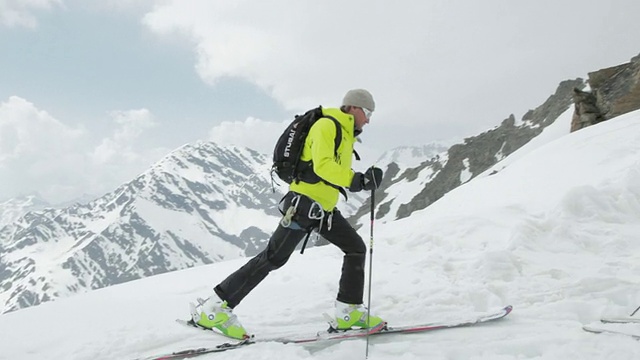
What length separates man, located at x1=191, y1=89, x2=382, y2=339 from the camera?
15.5 feet

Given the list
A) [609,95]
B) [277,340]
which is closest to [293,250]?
[277,340]

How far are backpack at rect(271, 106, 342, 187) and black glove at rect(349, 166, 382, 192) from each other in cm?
52

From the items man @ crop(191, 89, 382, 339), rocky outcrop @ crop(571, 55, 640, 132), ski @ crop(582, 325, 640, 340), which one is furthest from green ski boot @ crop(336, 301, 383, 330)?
rocky outcrop @ crop(571, 55, 640, 132)

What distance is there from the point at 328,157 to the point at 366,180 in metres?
0.47

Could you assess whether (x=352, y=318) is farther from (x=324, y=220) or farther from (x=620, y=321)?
(x=620, y=321)

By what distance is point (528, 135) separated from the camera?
253 feet

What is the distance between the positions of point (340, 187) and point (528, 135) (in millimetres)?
80460

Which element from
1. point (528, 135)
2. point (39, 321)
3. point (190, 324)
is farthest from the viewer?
point (528, 135)

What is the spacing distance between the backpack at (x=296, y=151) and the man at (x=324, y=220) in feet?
0.16

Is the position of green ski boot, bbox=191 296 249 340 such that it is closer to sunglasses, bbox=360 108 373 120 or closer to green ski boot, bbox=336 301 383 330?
green ski boot, bbox=336 301 383 330

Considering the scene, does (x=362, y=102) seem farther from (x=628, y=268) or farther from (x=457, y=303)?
(x=628, y=268)

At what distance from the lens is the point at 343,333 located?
513 centimetres

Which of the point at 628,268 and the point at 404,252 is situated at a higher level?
the point at 404,252

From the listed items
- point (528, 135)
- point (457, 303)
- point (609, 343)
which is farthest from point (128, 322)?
point (528, 135)
